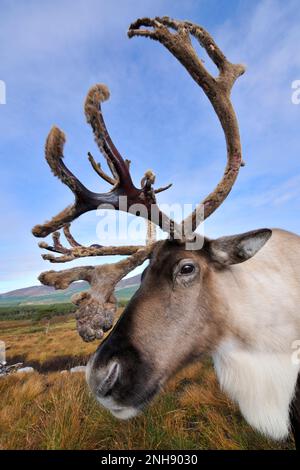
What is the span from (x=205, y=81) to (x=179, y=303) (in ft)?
8.19

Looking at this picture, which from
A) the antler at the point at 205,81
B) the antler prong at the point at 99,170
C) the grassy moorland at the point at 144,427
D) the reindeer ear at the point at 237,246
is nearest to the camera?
the reindeer ear at the point at 237,246

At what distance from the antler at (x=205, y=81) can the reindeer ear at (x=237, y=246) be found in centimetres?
38

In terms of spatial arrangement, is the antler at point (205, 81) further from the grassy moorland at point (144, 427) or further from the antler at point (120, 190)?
the grassy moorland at point (144, 427)

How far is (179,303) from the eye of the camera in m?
2.78

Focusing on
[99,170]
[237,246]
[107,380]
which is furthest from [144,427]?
[99,170]

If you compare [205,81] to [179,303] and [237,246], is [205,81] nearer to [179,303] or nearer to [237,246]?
[237,246]

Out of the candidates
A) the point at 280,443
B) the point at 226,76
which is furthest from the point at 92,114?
the point at 280,443

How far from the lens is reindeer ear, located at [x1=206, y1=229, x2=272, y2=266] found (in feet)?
9.00

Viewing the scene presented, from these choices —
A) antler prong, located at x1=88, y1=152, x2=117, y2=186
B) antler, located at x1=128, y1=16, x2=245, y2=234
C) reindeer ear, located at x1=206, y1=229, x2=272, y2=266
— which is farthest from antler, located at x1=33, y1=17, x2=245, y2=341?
antler prong, located at x1=88, y1=152, x2=117, y2=186

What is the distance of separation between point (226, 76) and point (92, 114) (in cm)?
185

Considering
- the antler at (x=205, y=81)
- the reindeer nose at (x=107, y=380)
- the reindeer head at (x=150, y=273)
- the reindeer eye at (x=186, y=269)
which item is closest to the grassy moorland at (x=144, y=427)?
the reindeer head at (x=150, y=273)

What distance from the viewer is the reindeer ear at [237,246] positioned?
9.00 ft

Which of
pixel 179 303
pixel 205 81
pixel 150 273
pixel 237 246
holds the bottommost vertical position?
pixel 179 303

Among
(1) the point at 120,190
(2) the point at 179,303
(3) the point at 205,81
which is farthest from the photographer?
(3) the point at 205,81
